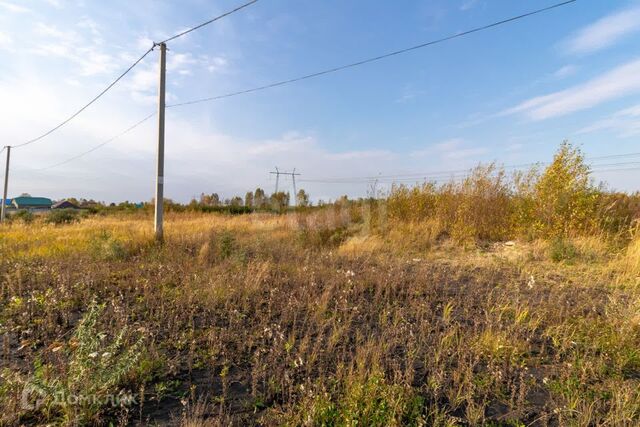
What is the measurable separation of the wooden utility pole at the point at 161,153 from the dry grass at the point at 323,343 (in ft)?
6.78

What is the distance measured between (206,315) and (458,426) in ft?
9.74

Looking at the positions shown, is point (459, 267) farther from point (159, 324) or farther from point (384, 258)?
point (159, 324)

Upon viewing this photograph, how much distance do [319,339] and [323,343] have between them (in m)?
0.27

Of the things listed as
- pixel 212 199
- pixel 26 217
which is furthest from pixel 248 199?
pixel 26 217

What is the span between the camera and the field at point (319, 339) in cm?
201

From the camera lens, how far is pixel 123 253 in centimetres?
691

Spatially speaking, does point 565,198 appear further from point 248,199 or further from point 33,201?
point 33,201

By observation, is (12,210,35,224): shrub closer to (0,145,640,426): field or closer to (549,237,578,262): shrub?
(0,145,640,426): field

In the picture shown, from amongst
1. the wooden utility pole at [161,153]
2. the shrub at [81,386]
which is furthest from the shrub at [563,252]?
the wooden utility pole at [161,153]

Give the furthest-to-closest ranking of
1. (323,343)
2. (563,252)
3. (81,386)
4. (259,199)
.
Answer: (259,199)
(563,252)
(323,343)
(81,386)

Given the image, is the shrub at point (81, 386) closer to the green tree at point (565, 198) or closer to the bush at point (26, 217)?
the green tree at point (565, 198)

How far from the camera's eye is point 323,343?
9.98 ft

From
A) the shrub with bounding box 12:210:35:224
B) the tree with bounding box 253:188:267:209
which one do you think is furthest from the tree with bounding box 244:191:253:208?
the shrub with bounding box 12:210:35:224

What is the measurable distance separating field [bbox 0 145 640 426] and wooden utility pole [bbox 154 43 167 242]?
3.83ft
